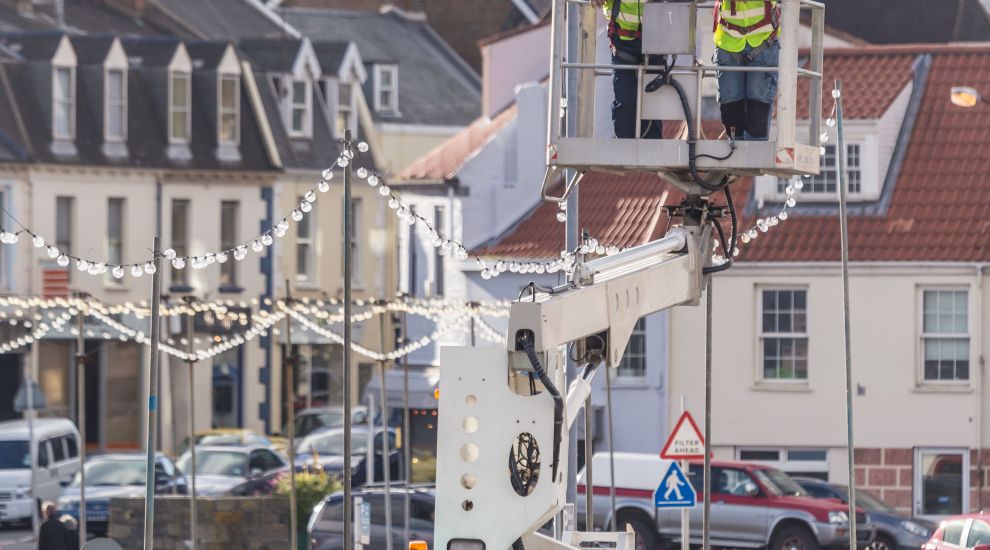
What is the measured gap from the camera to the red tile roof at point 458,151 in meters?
42.3

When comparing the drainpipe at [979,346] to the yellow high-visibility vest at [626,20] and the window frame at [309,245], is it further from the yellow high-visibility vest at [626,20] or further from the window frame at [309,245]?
the window frame at [309,245]

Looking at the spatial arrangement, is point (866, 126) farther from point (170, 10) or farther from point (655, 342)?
point (170, 10)

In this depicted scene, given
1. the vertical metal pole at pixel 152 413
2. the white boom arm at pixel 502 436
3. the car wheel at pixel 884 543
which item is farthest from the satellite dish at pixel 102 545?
the car wheel at pixel 884 543

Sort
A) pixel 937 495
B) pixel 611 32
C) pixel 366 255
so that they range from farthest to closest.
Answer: pixel 366 255 → pixel 937 495 → pixel 611 32

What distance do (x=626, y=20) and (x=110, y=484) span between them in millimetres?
23557

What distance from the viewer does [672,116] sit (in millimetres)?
13078

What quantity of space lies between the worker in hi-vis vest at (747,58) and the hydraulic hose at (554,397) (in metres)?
Result: 2.92

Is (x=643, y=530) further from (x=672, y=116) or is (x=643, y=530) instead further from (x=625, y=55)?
(x=672, y=116)

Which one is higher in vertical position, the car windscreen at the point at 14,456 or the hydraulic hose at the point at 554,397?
the hydraulic hose at the point at 554,397

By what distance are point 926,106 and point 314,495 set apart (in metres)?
13.5

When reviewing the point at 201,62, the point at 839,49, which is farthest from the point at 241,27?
the point at 839,49

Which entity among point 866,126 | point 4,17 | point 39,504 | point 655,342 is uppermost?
point 4,17

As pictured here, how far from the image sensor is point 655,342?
122 ft

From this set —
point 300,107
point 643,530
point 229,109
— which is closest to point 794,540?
point 643,530
